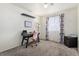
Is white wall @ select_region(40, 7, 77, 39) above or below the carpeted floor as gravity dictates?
above

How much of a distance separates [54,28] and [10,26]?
124 inches

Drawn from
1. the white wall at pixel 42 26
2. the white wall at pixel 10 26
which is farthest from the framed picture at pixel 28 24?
the white wall at pixel 42 26

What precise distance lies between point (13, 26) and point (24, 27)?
0.91 metres

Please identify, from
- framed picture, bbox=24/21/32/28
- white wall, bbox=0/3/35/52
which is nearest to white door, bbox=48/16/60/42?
framed picture, bbox=24/21/32/28

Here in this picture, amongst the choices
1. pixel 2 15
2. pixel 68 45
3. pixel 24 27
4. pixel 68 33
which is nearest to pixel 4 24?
pixel 2 15

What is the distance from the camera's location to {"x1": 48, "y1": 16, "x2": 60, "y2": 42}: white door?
5.28m

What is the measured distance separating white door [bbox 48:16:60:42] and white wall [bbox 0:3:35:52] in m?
2.34

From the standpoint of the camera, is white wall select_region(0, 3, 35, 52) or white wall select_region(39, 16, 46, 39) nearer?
white wall select_region(0, 3, 35, 52)

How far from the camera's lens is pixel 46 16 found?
20.4ft

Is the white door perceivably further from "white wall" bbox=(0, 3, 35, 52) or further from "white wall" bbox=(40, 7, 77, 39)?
"white wall" bbox=(0, 3, 35, 52)

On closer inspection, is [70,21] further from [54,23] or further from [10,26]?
[10,26]

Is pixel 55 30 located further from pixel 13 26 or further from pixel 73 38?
pixel 13 26

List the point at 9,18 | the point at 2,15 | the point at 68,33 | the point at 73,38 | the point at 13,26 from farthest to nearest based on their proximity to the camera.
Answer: the point at 68,33 < the point at 73,38 < the point at 13,26 < the point at 9,18 < the point at 2,15

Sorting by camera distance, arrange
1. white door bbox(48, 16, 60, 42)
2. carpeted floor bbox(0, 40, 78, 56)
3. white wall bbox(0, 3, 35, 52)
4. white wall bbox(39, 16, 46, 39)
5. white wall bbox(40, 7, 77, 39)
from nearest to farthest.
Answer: carpeted floor bbox(0, 40, 78, 56), white wall bbox(0, 3, 35, 52), white wall bbox(40, 7, 77, 39), white door bbox(48, 16, 60, 42), white wall bbox(39, 16, 46, 39)
